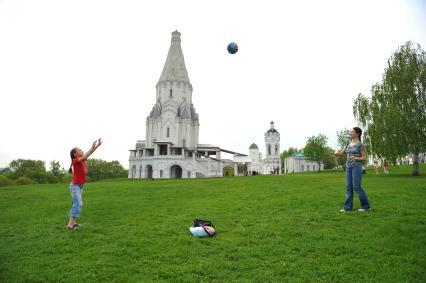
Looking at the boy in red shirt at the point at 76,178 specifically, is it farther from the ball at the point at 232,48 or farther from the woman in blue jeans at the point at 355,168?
the ball at the point at 232,48

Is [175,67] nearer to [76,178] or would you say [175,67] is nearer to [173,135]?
[173,135]

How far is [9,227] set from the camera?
416 inches

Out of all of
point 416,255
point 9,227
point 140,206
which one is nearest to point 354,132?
point 416,255

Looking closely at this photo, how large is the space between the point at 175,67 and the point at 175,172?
25742 millimetres

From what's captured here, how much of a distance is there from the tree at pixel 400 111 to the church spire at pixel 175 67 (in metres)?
49.9

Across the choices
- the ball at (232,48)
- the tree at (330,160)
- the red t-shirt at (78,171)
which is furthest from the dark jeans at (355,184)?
the tree at (330,160)

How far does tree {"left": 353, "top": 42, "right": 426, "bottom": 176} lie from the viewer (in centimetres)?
2855

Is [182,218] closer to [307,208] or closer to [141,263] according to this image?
[141,263]

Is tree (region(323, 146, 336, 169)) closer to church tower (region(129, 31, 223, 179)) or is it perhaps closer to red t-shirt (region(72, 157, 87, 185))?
church tower (region(129, 31, 223, 179))

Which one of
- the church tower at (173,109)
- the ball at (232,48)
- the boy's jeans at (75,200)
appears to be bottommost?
the boy's jeans at (75,200)

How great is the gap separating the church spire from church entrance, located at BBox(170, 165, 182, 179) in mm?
21190

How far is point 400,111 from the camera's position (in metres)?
29.8

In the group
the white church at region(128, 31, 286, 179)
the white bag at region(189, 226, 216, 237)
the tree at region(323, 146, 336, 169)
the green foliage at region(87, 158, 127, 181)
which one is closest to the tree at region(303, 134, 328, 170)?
the white church at region(128, 31, 286, 179)

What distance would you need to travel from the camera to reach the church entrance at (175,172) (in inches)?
2645
